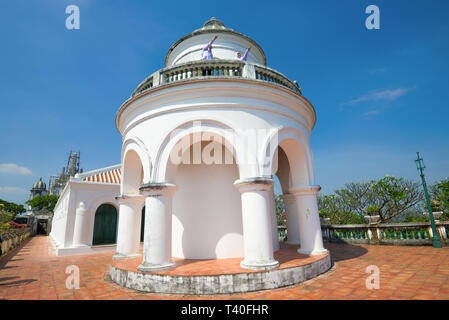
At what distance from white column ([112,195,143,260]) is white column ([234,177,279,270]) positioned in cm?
398

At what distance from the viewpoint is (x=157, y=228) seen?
18.7 ft

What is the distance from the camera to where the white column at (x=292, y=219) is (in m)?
9.51

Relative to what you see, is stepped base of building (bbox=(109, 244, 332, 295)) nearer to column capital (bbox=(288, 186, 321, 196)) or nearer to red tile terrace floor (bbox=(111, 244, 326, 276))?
red tile terrace floor (bbox=(111, 244, 326, 276))

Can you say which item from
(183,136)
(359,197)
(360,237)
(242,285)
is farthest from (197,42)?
(359,197)

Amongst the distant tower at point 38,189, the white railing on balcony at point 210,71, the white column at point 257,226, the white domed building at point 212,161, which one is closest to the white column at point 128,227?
the white domed building at point 212,161

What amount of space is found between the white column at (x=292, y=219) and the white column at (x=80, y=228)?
11358mm

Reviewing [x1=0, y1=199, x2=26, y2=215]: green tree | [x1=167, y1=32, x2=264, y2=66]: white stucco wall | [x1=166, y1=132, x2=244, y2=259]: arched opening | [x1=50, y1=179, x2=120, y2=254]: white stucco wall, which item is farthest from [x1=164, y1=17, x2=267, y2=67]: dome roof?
[x1=0, y1=199, x2=26, y2=215]: green tree

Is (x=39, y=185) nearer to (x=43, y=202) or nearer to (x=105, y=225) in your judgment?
(x=43, y=202)

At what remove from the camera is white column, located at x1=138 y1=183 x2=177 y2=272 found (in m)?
5.56

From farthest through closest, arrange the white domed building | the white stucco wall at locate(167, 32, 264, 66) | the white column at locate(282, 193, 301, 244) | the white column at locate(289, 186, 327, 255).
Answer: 1. the white stucco wall at locate(167, 32, 264, 66)
2. the white column at locate(282, 193, 301, 244)
3. the white column at locate(289, 186, 327, 255)
4. the white domed building

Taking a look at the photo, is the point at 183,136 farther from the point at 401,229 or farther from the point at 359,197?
the point at 359,197

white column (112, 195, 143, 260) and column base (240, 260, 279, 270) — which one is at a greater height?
white column (112, 195, 143, 260)

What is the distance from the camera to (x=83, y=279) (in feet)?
22.0
